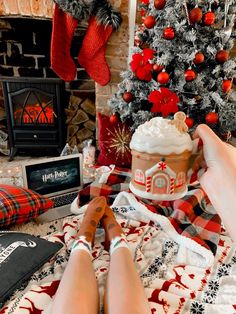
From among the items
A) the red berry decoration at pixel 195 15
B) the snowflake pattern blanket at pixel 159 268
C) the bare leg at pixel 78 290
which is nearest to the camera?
the bare leg at pixel 78 290

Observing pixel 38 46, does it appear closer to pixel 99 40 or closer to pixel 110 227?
pixel 99 40

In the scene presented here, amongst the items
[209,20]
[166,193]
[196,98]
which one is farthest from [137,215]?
[209,20]

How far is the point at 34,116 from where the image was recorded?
2.48 meters

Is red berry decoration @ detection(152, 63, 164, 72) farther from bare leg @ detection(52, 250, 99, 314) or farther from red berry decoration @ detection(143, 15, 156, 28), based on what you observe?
bare leg @ detection(52, 250, 99, 314)

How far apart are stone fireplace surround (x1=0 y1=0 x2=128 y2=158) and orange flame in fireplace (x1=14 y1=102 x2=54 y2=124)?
302mm

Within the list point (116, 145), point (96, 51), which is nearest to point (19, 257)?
point (116, 145)

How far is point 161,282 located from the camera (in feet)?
3.09

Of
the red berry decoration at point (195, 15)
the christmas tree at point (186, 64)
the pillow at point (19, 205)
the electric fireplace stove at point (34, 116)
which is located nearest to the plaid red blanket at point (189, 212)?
the pillow at point (19, 205)

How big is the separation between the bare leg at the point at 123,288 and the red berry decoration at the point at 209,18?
1364 mm

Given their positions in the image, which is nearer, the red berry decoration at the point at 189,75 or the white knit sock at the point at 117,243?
the white knit sock at the point at 117,243

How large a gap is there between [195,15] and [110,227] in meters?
1.25

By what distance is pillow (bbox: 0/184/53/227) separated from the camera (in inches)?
47.2

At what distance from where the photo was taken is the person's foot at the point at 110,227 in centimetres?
111

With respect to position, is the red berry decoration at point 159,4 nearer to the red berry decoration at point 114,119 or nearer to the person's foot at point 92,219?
the red berry decoration at point 114,119
